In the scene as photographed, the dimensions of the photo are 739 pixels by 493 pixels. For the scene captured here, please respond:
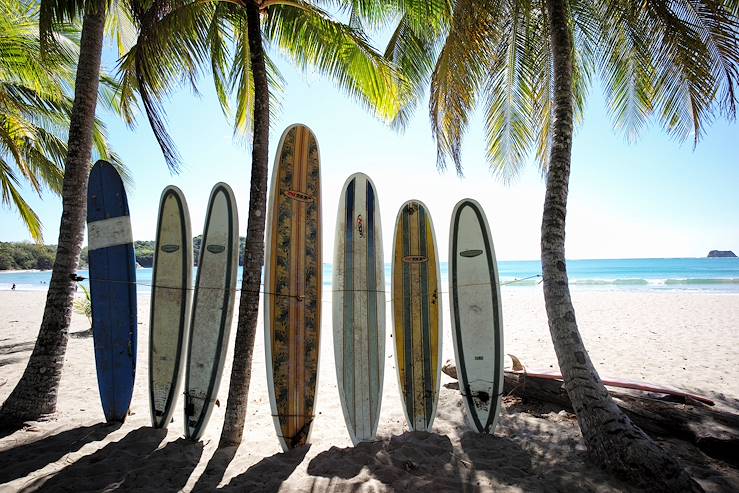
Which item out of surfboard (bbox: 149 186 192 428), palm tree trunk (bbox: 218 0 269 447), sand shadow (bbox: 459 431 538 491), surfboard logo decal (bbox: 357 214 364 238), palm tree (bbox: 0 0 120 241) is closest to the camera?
sand shadow (bbox: 459 431 538 491)

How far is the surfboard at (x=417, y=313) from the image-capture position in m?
2.95

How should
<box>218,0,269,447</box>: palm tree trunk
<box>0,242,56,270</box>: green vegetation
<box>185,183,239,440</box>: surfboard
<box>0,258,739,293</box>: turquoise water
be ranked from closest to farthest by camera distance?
<box>218,0,269,447</box>: palm tree trunk
<box>185,183,239,440</box>: surfboard
<box>0,258,739,293</box>: turquoise water
<box>0,242,56,270</box>: green vegetation

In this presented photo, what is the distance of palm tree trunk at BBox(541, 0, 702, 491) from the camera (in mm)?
2009

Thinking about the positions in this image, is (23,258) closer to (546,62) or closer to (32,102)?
(32,102)

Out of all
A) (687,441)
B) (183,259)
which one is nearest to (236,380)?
(183,259)

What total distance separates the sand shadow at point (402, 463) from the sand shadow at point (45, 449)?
5.44 ft

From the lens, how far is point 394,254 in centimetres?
325

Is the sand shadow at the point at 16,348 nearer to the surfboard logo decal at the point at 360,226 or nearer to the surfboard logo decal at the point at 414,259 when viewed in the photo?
the surfboard logo decal at the point at 360,226

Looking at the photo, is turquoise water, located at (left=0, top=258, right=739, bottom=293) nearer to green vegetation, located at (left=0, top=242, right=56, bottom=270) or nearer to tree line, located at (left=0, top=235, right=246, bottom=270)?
tree line, located at (left=0, top=235, right=246, bottom=270)

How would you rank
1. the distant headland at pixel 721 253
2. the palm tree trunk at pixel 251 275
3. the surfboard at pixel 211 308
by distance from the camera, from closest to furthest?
1. the palm tree trunk at pixel 251 275
2. the surfboard at pixel 211 308
3. the distant headland at pixel 721 253

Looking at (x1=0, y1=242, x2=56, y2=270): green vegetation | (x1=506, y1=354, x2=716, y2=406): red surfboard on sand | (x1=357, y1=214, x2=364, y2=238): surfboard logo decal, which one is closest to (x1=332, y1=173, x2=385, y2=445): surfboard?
(x1=357, y1=214, x2=364, y2=238): surfboard logo decal

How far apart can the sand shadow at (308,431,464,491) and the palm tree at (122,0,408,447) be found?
2.60 feet

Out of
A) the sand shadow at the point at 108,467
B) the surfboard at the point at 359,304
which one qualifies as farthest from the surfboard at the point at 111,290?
the surfboard at the point at 359,304

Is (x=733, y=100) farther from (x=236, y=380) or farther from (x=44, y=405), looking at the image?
(x=44, y=405)
